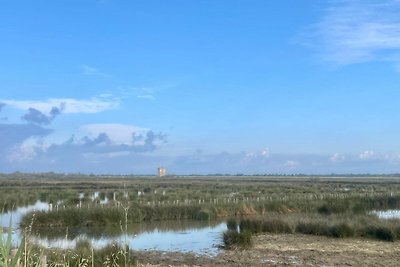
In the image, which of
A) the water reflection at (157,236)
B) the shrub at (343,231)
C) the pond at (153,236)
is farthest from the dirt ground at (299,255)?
the water reflection at (157,236)

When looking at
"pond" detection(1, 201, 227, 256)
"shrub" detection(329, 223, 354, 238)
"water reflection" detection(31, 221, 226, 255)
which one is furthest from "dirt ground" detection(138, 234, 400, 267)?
"water reflection" detection(31, 221, 226, 255)

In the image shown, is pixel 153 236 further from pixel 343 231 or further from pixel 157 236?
pixel 343 231

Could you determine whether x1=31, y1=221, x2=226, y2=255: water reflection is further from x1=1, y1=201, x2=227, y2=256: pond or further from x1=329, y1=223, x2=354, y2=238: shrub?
x1=329, y1=223, x2=354, y2=238: shrub

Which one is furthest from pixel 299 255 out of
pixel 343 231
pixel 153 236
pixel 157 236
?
pixel 153 236

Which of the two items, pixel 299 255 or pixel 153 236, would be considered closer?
pixel 299 255

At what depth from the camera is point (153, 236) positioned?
968 inches

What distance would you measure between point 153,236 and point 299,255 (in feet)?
29.1

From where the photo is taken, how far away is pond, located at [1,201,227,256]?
790 inches

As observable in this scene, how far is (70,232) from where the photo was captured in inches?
988

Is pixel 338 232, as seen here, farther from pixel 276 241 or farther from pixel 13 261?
pixel 13 261

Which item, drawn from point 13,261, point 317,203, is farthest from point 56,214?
point 13,261

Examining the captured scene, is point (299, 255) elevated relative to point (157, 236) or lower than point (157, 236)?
lower

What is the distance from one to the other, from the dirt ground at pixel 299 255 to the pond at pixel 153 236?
1225 millimetres

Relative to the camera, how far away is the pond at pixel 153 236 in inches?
790
